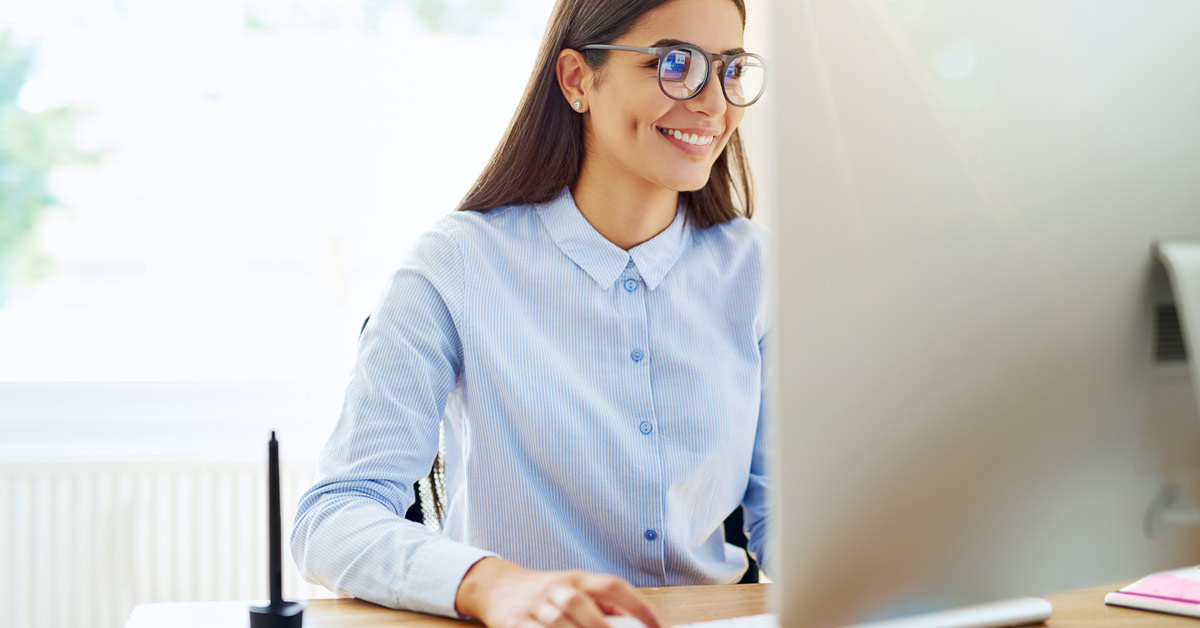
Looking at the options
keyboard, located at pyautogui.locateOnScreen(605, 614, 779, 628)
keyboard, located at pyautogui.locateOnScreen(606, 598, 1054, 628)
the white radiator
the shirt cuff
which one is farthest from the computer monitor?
the white radiator

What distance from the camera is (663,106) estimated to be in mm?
1203

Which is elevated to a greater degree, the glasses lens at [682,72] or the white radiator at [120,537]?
the glasses lens at [682,72]

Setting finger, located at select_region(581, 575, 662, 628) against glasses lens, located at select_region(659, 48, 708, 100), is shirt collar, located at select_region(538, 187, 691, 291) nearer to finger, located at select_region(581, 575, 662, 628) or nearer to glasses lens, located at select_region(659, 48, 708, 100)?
glasses lens, located at select_region(659, 48, 708, 100)

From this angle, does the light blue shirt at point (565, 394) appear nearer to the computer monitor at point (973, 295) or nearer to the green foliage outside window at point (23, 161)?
the computer monitor at point (973, 295)

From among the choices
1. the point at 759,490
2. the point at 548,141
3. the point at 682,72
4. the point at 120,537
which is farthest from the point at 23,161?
the point at 759,490

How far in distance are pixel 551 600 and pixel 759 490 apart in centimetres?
60

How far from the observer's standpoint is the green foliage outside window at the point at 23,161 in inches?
96.0

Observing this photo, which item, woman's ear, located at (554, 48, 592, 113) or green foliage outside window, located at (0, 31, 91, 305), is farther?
green foliage outside window, located at (0, 31, 91, 305)

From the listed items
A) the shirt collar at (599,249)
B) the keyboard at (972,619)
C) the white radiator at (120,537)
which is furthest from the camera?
the white radiator at (120,537)

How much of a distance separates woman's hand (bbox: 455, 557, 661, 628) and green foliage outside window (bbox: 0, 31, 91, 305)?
2.16 meters

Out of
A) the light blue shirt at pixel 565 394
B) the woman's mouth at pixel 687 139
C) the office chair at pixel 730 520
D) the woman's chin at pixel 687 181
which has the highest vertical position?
the woman's mouth at pixel 687 139

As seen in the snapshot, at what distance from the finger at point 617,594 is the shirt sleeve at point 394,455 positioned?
6.1 inches

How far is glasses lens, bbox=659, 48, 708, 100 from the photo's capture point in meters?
1.16

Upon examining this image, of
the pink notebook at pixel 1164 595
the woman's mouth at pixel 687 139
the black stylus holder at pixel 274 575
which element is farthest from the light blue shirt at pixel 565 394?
the pink notebook at pixel 1164 595
